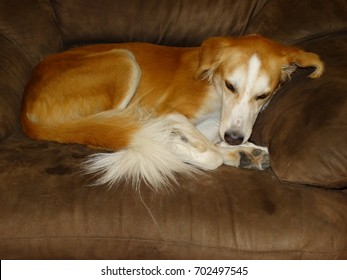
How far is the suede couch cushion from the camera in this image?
1596mm

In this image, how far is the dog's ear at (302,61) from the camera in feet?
6.43

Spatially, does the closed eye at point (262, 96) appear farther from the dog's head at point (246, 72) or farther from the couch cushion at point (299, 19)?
the couch cushion at point (299, 19)

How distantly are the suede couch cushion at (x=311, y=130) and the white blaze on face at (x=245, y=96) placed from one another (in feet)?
0.29

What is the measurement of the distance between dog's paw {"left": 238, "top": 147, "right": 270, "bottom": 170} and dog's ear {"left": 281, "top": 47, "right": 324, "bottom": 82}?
A: 0.42 metres

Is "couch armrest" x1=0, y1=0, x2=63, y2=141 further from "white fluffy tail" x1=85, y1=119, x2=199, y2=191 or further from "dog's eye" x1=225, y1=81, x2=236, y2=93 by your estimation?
"dog's eye" x1=225, y1=81, x2=236, y2=93

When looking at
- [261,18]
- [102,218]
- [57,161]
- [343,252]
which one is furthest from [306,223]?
[261,18]

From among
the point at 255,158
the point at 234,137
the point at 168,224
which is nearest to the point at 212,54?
the point at 234,137

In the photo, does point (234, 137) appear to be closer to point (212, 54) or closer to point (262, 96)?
point (262, 96)

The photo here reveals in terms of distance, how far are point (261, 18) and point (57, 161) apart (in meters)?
1.42

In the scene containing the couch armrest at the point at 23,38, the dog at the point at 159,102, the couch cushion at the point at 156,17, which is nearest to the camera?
the dog at the point at 159,102

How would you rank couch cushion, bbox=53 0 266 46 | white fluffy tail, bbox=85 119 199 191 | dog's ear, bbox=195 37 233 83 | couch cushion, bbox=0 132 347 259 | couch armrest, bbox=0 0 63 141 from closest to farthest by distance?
couch cushion, bbox=0 132 347 259
white fluffy tail, bbox=85 119 199 191
dog's ear, bbox=195 37 233 83
couch armrest, bbox=0 0 63 141
couch cushion, bbox=53 0 266 46

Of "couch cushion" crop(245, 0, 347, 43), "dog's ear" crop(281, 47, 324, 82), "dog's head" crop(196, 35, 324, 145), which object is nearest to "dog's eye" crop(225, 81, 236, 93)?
"dog's head" crop(196, 35, 324, 145)

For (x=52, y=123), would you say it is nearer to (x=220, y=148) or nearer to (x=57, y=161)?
(x=57, y=161)

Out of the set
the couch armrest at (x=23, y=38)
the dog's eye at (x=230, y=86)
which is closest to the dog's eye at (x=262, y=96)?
the dog's eye at (x=230, y=86)
